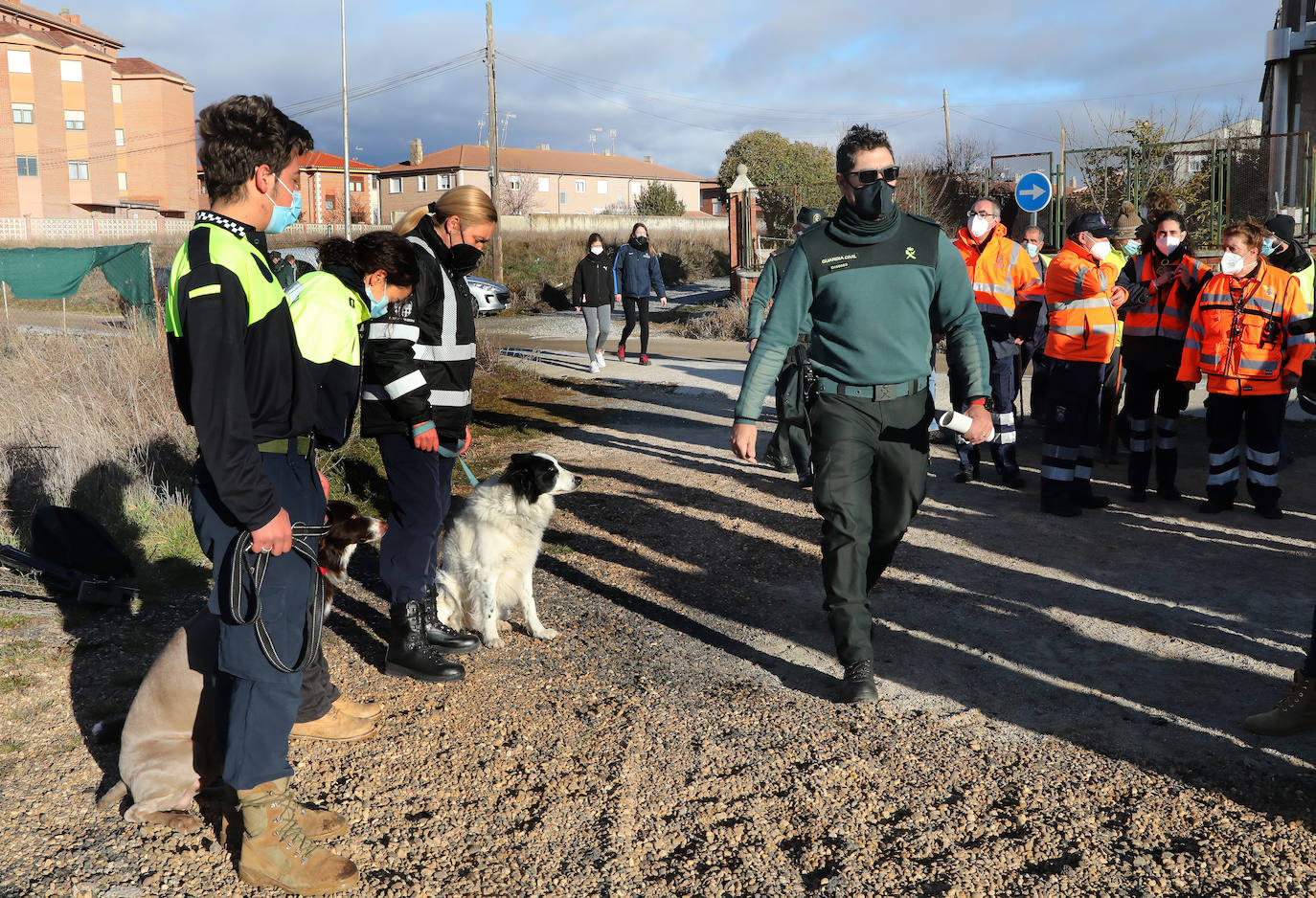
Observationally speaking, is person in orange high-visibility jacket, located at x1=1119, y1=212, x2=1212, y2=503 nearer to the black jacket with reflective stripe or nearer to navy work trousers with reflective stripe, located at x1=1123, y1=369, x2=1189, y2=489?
navy work trousers with reflective stripe, located at x1=1123, y1=369, x2=1189, y2=489

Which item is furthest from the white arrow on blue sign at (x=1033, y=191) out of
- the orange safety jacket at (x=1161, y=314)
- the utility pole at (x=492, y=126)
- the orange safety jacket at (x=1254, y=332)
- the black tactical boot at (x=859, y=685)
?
the utility pole at (x=492, y=126)

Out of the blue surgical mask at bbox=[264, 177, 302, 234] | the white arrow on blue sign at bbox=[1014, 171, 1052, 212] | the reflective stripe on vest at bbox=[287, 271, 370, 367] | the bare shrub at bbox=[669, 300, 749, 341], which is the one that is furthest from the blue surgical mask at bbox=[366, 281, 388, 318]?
the bare shrub at bbox=[669, 300, 749, 341]

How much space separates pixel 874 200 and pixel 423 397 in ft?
6.44

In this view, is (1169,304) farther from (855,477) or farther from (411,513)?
(411,513)

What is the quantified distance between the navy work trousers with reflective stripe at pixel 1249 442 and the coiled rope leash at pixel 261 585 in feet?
19.9

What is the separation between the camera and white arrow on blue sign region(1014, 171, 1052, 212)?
11.8 m

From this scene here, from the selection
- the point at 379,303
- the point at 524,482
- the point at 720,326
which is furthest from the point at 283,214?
the point at 720,326

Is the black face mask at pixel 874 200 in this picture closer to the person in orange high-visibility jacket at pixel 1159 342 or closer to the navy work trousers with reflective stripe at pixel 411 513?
the navy work trousers with reflective stripe at pixel 411 513

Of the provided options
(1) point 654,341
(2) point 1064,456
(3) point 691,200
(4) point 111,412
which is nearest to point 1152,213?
(2) point 1064,456

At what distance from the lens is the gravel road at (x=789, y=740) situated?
111 inches

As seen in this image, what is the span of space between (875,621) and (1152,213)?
161 inches

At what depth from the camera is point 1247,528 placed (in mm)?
6266

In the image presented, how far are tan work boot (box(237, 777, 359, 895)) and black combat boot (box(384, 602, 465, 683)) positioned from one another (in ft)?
4.74

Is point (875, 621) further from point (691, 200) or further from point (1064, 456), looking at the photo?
point (691, 200)
